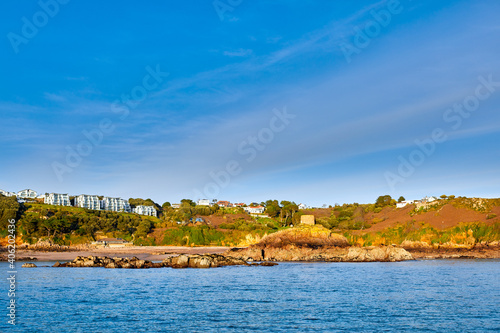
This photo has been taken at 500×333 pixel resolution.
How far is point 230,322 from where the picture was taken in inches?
1129

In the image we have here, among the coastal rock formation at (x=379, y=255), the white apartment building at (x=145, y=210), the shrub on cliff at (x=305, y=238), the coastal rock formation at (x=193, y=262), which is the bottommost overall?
the coastal rock formation at (x=379, y=255)

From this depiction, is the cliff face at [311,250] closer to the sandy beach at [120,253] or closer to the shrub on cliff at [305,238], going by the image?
the shrub on cliff at [305,238]

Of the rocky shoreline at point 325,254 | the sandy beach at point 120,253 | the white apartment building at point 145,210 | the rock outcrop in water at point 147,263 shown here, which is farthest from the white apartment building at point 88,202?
the rock outcrop in water at point 147,263

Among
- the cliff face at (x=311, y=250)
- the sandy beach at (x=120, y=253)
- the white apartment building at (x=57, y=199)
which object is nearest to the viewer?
the cliff face at (x=311, y=250)

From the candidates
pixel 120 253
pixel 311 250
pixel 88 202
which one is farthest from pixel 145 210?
pixel 311 250

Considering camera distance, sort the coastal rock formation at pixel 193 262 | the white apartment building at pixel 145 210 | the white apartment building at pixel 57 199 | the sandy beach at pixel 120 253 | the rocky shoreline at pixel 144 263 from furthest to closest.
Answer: the white apartment building at pixel 145 210
the white apartment building at pixel 57 199
the sandy beach at pixel 120 253
the coastal rock formation at pixel 193 262
the rocky shoreline at pixel 144 263

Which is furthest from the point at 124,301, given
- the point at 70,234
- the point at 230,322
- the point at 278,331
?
the point at 70,234

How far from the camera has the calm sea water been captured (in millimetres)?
27750

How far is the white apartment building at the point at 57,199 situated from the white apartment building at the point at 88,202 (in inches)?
223

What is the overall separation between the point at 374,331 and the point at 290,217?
483 ft

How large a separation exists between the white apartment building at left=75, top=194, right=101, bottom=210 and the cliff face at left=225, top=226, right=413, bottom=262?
116 metres

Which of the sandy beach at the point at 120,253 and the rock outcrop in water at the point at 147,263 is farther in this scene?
the sandy beach at the point at 120,253

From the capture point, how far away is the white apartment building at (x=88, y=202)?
190 metres

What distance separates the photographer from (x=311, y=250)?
320 ft
